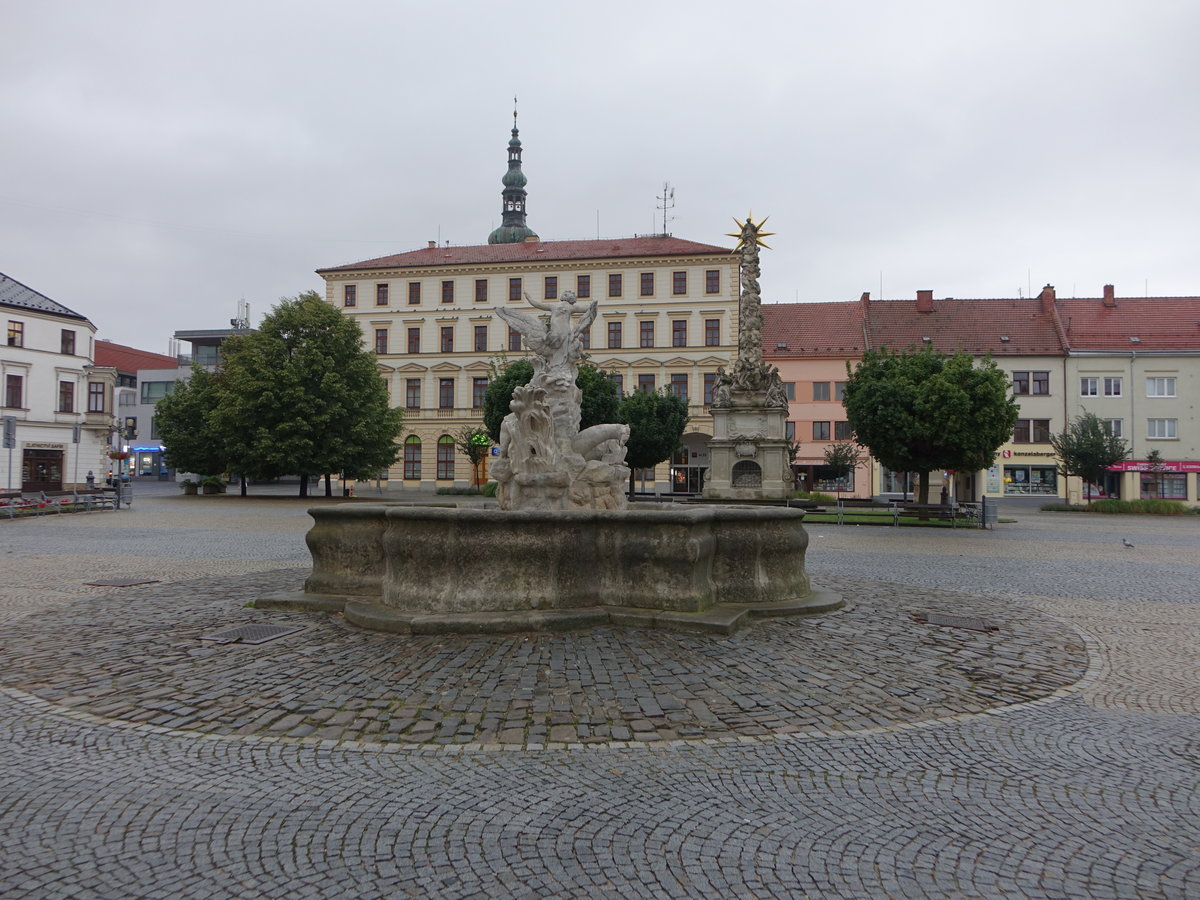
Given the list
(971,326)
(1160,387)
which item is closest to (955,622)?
(971,326)

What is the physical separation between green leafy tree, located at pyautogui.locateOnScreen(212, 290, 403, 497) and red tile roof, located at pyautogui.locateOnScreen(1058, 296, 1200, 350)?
4048 centimetres

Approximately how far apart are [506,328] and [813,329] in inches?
808

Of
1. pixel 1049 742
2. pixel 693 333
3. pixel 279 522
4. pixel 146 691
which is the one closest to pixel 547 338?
pixel 146 691

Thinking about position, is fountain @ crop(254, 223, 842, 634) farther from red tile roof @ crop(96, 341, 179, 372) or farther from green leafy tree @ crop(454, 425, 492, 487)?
red tile roof @ crop(96, 341, 179, 372)

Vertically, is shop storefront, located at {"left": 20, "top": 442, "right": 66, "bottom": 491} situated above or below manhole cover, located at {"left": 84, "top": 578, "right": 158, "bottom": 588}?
above

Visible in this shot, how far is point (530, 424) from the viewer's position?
376 inches

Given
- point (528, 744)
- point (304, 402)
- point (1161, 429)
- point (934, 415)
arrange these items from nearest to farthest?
point (528, 744)
point (934, 415)
point (304, 402)
point (1161, 429)

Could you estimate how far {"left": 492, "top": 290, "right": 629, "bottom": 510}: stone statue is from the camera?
955 centimetres

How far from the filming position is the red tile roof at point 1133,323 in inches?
1812

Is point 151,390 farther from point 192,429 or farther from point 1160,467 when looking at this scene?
point 1160,467

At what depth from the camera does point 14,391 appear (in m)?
44.0

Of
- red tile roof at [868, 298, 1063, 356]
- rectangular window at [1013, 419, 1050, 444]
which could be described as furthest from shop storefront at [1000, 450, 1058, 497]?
red tile roof at [868, 298, 1063, 356]

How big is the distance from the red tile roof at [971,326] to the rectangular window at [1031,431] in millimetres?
4129

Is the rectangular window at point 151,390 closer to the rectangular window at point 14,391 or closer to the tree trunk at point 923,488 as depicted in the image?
the rectangular window at point 14,391
